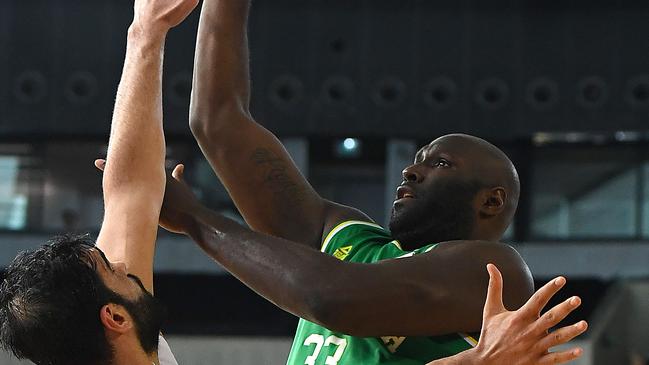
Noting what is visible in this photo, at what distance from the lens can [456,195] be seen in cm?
295

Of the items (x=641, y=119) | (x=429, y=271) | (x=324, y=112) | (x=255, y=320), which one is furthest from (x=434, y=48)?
(x=429, y=271)

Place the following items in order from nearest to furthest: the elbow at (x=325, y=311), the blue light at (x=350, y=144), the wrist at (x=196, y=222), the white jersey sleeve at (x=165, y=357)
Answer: the elbow at (x=325, y=311) < the wrist at (x=196, y=222) < the white jersey sleeve at (x=165, y=357) < the blue light at (x=350, y=144)

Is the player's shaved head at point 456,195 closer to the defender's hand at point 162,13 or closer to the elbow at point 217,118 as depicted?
the elbow at point 217,118

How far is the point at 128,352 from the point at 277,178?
92 cm

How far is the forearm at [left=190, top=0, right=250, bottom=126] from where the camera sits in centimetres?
323

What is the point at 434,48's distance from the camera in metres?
11.7

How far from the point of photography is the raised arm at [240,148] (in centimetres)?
321

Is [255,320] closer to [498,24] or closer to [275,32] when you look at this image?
[275,32]

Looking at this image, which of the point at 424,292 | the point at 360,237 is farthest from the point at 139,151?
the point at 424,292

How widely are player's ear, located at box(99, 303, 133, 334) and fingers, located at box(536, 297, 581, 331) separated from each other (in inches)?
34.1

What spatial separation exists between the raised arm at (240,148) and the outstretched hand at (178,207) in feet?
0.73

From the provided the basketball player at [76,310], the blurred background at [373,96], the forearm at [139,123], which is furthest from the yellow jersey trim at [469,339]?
the blurred background at [373,96]

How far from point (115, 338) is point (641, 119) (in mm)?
10242

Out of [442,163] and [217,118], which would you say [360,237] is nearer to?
[442,163]
